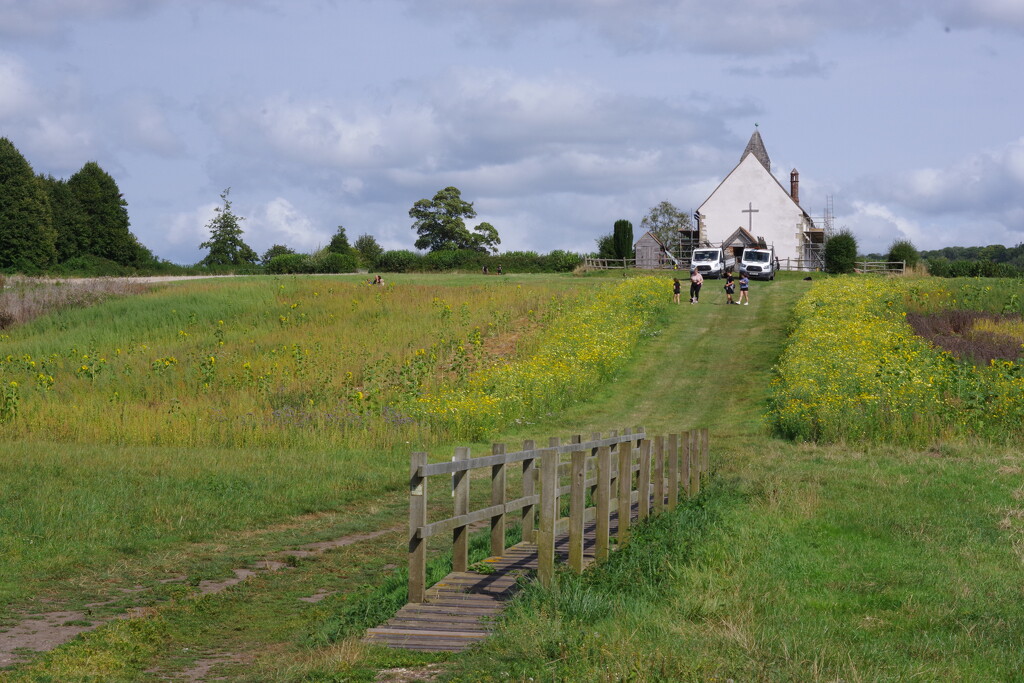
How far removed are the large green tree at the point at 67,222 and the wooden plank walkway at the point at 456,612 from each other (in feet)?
297

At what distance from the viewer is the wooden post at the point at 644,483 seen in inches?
464

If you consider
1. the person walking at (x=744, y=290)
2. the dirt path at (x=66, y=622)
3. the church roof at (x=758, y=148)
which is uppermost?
the church roof at (x=758, y=148)

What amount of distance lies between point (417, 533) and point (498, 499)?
170 centimetres

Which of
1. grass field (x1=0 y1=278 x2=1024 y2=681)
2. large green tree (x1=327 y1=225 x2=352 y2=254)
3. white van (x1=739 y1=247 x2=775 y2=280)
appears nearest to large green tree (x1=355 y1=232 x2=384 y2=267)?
large green tree (x1=327 y1=225 x2=352 y2=254)

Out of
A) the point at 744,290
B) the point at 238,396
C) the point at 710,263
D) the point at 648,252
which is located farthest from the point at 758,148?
the point at 238,396

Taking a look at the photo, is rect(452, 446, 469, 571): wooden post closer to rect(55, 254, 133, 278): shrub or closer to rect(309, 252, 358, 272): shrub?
rect(309, 252, 358, 272): shrub

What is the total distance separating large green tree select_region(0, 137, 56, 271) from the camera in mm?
80438

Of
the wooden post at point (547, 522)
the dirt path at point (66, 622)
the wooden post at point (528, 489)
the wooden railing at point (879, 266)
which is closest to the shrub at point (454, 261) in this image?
the wooden railing at point (879, 266)

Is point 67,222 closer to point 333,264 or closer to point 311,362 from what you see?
point 333,264

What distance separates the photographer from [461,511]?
9.63 meters

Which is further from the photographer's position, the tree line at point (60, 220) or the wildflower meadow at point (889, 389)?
the tree line at point (60, 220)

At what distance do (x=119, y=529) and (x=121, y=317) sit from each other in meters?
30.8

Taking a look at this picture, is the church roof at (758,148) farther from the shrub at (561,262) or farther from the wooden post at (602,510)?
the wooden post at (602,510)

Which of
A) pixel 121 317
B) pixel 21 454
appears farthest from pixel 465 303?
pixel 21 454
